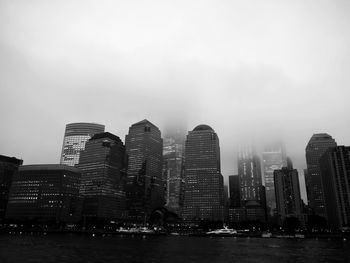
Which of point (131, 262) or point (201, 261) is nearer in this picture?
point (131, 262)

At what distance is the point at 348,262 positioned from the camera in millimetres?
87625

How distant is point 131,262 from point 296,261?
44665 mm

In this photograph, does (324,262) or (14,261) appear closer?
(14,261)

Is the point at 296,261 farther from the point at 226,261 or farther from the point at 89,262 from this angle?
the point at 89,262

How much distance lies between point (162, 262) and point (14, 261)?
121ft

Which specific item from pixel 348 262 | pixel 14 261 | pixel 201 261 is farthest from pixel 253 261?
pixel 14 261

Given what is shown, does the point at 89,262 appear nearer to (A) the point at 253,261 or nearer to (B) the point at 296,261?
(A) the point at 253,261

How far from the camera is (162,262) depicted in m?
85.4

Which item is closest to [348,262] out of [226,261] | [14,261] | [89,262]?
[226,261]

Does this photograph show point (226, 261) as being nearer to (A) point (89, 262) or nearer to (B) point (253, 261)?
(B) point (253, 261)

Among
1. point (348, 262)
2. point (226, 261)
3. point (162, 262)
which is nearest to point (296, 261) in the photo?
point (348, 262)

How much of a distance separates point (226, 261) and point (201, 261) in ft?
23.7

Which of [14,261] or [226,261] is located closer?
[14,261]

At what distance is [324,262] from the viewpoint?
88.7 meters
